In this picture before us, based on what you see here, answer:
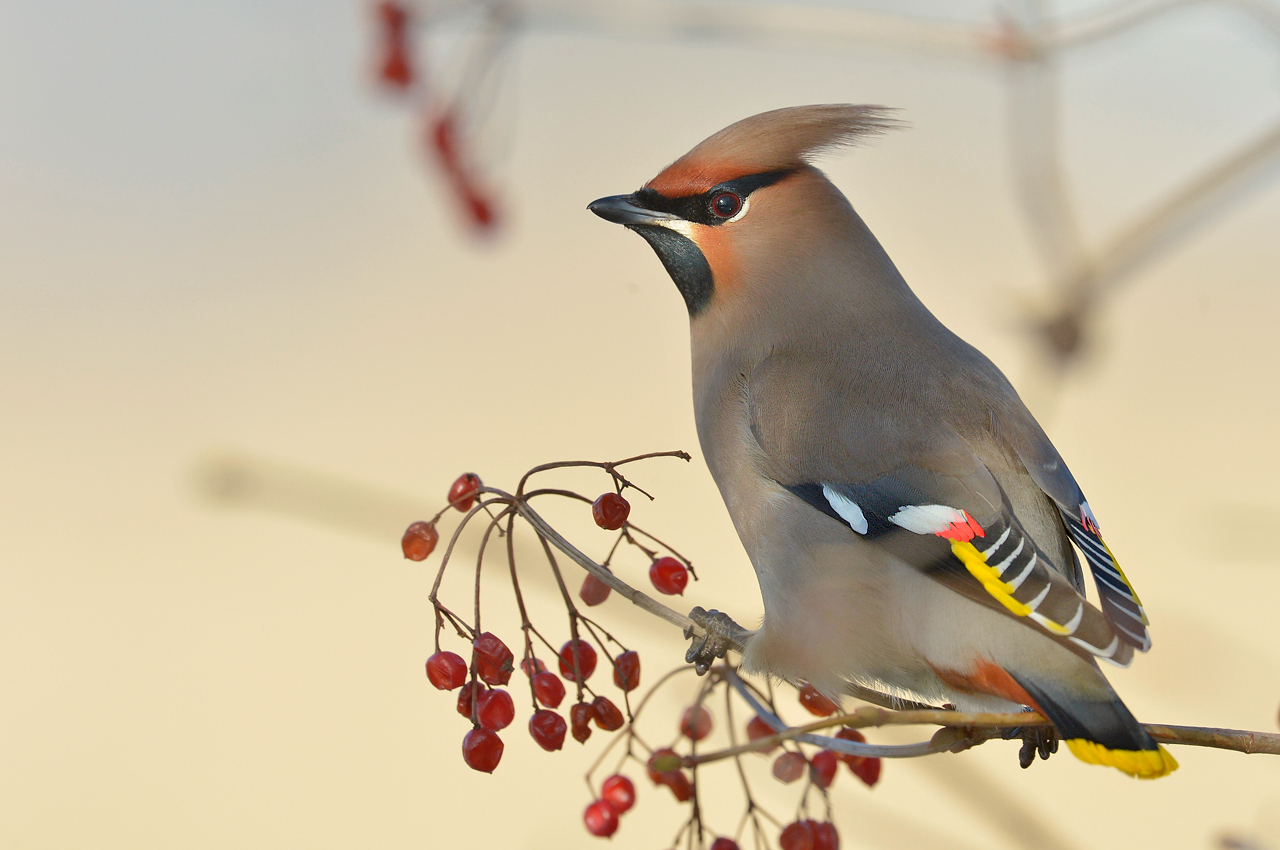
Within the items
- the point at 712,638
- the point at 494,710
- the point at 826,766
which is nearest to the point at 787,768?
the point at 826,766

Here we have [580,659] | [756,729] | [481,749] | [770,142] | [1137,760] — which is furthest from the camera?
[770,142]

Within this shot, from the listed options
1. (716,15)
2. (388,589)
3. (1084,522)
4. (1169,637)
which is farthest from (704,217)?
(388,589)

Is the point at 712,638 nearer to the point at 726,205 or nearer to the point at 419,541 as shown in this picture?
the point at 419,541

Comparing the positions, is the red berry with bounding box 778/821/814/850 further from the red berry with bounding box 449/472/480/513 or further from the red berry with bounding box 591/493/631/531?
the red berry with bounding box 449/472/480/513

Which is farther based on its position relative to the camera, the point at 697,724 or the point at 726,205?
the point at 726,205

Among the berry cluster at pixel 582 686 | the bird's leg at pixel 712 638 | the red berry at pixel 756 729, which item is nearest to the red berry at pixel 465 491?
the berry cluster at pixel 582 686

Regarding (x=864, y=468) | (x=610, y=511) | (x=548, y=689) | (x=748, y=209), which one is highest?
(x=748, y=209)

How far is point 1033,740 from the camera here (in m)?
1.47

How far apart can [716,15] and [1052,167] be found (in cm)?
43

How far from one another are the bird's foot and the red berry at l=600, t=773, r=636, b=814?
47 cm

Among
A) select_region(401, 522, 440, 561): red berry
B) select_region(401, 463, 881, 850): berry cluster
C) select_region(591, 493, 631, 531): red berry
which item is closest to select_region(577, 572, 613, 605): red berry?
select_region(401, 463, 881, 850): berry cluster

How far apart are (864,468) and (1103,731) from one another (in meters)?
0.46

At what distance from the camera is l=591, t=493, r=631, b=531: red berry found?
1460 millimetres

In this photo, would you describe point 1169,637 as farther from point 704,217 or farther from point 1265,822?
point 704,217
